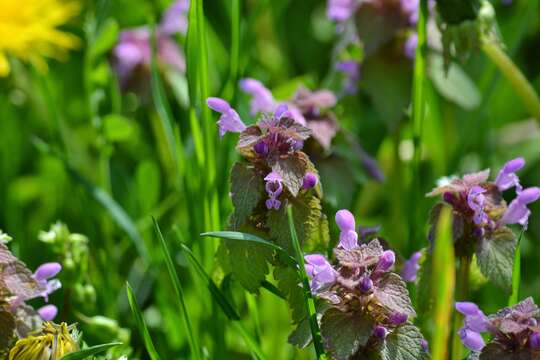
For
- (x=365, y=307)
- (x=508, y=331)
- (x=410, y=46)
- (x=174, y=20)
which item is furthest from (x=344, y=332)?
(x=174, y=20)

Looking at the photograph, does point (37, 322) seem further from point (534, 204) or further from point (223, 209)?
point (534, 204)

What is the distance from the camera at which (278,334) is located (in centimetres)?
139

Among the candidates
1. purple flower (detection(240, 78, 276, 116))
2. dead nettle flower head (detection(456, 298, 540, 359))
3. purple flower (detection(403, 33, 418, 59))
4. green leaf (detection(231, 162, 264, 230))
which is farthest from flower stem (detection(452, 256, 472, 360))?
purple flower (detection(403, 33, 418, 59))

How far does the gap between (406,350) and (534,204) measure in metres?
0.97

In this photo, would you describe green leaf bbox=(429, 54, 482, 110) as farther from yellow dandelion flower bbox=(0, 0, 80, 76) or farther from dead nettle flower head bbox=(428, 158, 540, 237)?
yellow dandelion flower bbox=(0, 0, 80, 76)

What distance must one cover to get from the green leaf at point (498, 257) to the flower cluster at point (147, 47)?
2.84ft

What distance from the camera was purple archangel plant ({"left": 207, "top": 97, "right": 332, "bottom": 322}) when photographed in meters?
0.92

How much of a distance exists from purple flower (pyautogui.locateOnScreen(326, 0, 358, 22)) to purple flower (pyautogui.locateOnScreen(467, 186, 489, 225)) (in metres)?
0.58

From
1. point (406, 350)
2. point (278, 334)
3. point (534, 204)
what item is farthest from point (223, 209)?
point (534, 204)

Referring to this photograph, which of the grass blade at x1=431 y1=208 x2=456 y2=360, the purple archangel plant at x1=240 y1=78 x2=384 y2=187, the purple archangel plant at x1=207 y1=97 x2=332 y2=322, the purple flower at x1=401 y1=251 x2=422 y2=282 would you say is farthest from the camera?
the purple archangel plant at x1=240 y1=78 x2=384 y2=187

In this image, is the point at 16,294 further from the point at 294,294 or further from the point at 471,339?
the point at 471,339

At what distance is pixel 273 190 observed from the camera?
932mm

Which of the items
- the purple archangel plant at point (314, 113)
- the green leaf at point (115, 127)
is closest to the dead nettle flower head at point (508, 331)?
the purple archangel plant at point (314, 113)

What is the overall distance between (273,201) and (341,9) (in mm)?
630
